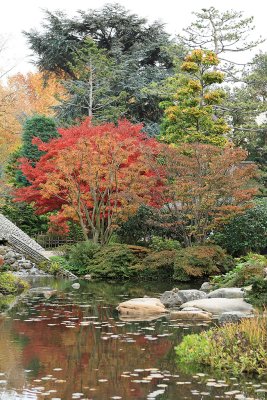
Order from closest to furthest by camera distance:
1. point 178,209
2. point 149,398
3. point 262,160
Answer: point 149,398 → point 178,209 → point 262,160

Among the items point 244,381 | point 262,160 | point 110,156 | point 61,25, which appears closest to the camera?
point 244,381

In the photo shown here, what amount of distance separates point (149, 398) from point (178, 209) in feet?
48.7

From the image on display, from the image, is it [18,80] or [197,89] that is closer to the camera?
[197,89]

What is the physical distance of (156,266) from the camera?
811 inches

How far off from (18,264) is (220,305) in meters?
9.54

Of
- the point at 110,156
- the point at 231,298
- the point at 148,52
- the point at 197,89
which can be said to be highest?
the point at 148,52

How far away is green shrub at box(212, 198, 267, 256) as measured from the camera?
2209 centimetres

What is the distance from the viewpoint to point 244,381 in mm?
8078

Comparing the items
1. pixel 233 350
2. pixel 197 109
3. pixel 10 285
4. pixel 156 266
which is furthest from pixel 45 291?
pixel 197 109

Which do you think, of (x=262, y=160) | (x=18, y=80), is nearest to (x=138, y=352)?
(x=262, y=160)

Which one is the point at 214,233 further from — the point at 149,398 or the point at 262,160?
Result: the point at 149,398

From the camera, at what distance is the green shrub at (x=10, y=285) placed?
1658 cm

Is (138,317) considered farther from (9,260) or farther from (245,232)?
(245,232)

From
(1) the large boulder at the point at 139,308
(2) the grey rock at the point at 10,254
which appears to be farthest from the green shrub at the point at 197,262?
(1) the large boulder at the point at 139,308
